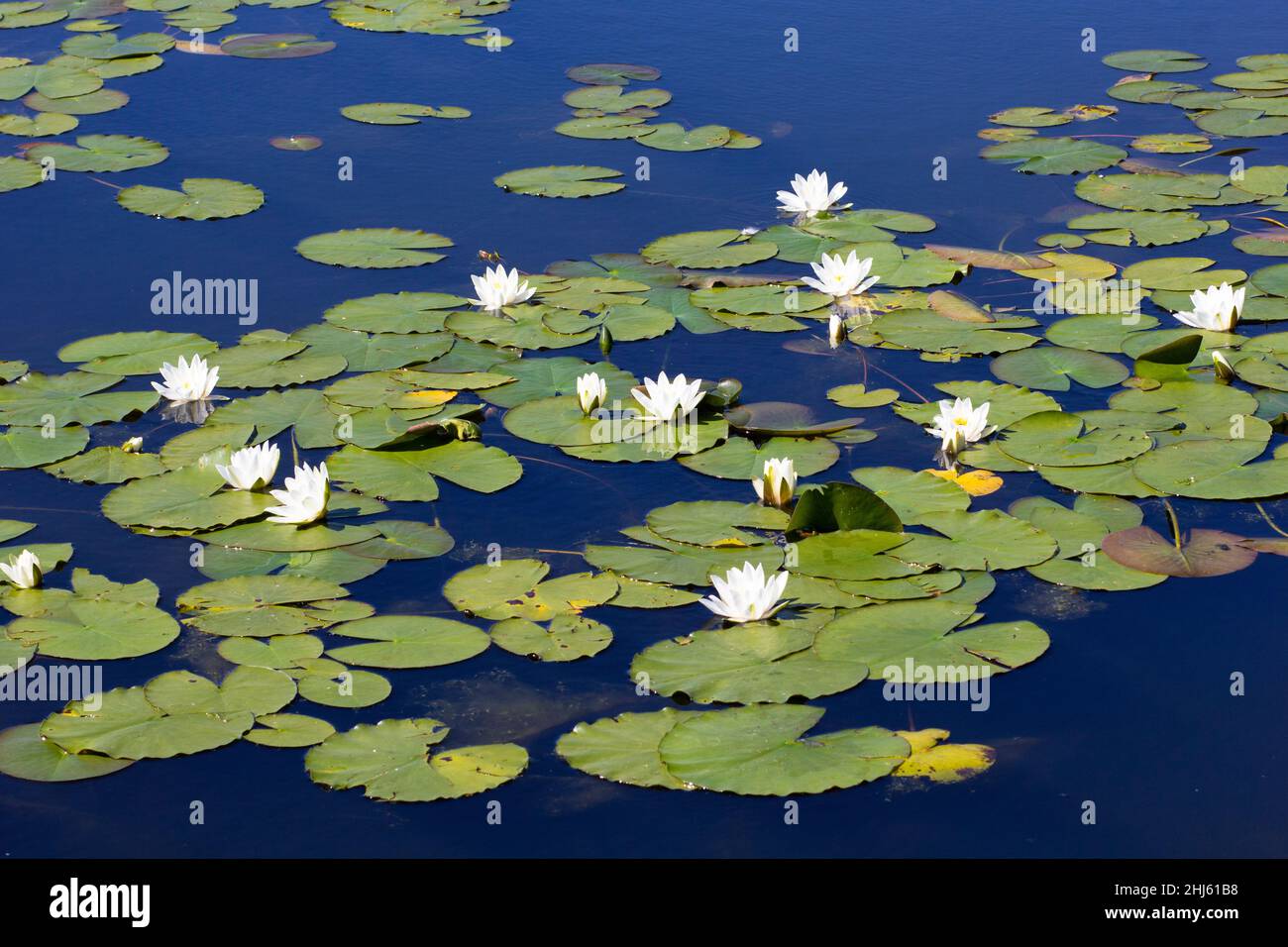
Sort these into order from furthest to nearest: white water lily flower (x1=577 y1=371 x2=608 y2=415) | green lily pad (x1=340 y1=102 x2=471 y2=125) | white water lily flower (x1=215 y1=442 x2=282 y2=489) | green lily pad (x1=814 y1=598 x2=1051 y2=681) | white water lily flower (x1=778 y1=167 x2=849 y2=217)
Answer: green lily pad (x1=340 y1=102 x2=471 y2=125), white water lily flower (x1=778 y1=167 x2=849 y2=217), white water lily flower (x1=577 y1=371 x2=608 y2=415), white water lily flower (x1=215 y1=442 x2=282 y2=489), green lily pad (x1=814 y1=598 x2=1051 y2=681)

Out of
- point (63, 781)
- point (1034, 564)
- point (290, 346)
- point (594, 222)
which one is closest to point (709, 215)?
point (594, 222)

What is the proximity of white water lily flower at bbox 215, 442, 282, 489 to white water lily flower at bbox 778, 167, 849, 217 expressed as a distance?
3.33 metres

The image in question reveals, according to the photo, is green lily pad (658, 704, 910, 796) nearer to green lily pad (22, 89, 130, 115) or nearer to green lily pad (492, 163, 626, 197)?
green lily pad (492, 163, 626, 197)

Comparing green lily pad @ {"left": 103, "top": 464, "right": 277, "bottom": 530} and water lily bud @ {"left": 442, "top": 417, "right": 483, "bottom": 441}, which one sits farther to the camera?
water lily bud @ {"left": 442, "top": 417, "right": 483, "bottom": 441}

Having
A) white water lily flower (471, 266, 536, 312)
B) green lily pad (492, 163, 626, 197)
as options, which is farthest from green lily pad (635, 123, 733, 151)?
white water lily flower (471, 266, 536, 312)

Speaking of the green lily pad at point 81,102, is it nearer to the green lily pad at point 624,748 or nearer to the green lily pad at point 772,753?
the green lily pad at point 624,748

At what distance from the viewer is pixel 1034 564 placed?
4.66m

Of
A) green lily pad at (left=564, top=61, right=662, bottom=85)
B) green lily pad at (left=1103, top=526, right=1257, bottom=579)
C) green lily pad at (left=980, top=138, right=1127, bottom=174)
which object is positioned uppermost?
green lily pad at (left=564, top=61, right=662, bottom=85)

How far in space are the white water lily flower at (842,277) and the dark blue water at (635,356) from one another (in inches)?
18.9

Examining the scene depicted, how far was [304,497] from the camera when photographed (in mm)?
4961

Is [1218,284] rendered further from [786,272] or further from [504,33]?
[504,33]

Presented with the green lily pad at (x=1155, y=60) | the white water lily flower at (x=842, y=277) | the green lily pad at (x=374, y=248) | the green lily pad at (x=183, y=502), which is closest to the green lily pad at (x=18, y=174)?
the green lily pad at (x=374, y=248)

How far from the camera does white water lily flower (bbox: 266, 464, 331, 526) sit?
4.96 metres
